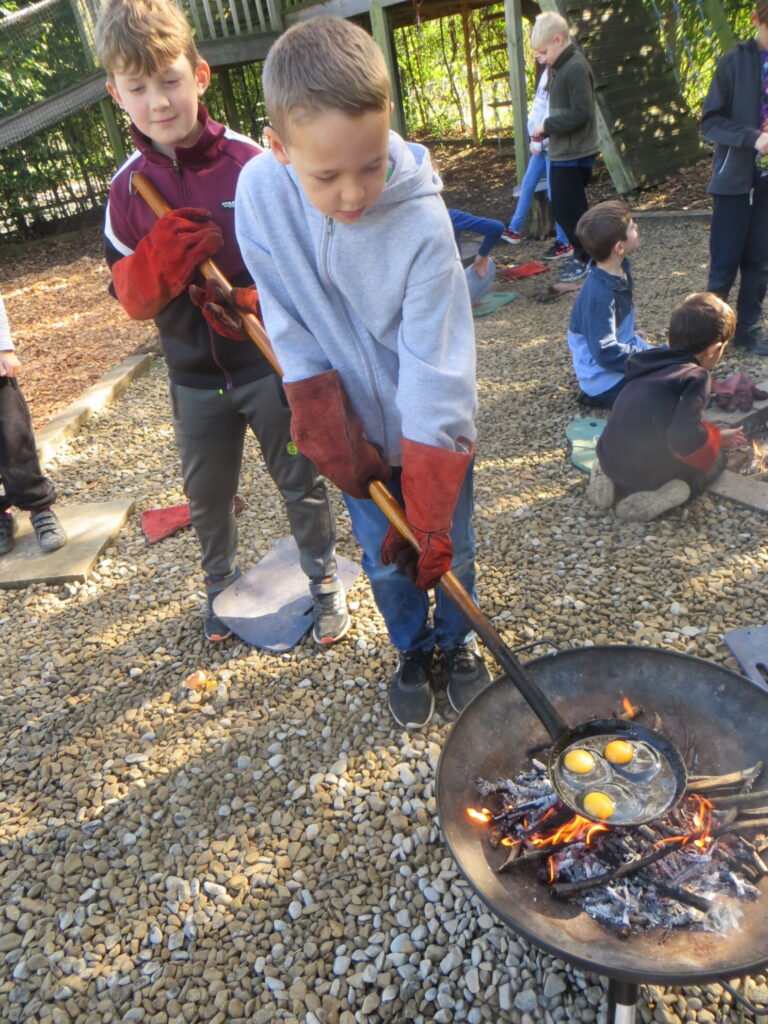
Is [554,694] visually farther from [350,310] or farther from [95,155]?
[95,155]

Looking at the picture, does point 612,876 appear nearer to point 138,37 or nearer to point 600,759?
point 600,759

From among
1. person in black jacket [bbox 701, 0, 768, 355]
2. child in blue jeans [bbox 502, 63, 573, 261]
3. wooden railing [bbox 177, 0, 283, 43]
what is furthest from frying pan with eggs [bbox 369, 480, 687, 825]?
wooden railing [bbox 177, 0, 283, 43]

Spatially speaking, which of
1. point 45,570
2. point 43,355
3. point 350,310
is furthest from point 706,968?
point 43,355

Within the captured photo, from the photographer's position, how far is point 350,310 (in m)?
1.70

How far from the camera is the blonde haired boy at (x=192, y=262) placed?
1929 mm

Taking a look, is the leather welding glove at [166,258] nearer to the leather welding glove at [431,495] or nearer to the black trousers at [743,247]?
the leather welding glove at [431,495]

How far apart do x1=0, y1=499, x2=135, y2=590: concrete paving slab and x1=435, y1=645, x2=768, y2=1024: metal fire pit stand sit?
2.38 meters

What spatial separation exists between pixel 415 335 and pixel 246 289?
72cm

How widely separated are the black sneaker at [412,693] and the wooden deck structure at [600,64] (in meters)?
6.75

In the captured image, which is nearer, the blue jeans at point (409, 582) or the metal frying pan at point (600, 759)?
the metal frying pan at point (600, 759)

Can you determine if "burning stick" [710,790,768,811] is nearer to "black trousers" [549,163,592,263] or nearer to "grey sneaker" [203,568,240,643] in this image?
"grey sneaker" [203,568,240,643]

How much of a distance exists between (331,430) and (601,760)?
3.24 ft

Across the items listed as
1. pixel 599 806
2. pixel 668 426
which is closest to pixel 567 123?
pixel 668 426

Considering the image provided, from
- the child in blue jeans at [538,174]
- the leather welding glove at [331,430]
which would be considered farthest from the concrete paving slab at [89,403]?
the child in blue jeans at [538,174]
